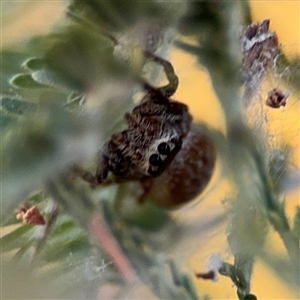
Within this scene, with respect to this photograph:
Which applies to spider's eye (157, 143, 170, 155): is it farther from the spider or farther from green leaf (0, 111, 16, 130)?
green leaf (0, 111, 16, 130)

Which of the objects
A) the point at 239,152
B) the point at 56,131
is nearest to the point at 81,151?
the point at 56,131

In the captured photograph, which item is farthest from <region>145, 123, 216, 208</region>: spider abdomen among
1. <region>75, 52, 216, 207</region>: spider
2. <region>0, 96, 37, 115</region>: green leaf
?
<region>0, 96, 37, 115</region>: green leaf

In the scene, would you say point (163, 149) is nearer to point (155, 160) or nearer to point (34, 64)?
point (155, 160)

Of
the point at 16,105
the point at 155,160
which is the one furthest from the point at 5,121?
the point at 155,160

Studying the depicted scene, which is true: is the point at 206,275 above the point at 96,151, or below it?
below

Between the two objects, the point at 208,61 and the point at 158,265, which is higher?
the point at 208,61

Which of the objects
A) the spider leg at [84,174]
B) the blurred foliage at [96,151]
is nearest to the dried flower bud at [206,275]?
the blurred foliage at [96,151]

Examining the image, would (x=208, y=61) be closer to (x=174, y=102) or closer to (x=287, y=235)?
(x=174, y=102)
